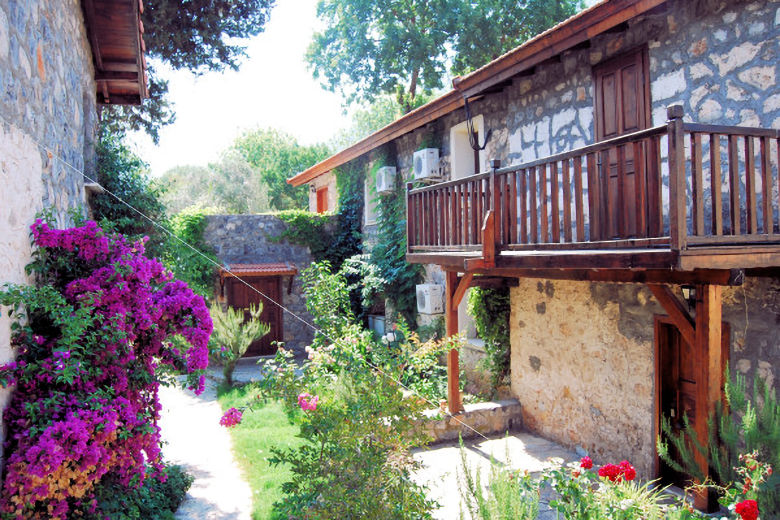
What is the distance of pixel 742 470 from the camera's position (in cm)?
294

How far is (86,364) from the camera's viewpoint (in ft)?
9.27

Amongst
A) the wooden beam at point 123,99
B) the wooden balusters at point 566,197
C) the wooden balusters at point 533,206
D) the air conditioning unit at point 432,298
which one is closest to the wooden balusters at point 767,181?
the wooden balusters at point 566,197

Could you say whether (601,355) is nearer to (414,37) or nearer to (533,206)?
(533,206)

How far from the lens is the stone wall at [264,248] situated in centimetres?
1298

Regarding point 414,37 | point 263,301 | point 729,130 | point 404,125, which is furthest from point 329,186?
point 729,130

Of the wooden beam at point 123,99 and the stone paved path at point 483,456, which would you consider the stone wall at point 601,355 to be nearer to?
the stone paved path at point 483,456

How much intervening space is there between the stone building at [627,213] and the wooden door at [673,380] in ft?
0.06

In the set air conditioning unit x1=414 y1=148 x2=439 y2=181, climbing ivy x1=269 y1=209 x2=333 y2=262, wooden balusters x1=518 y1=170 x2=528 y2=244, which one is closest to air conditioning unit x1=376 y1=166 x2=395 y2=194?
air conditioning unit x1=414 y1=148 x2=439 y2=181

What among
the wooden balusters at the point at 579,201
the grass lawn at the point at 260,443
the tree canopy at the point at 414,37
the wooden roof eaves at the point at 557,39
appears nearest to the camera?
the wooden balusters at the point at 579,201

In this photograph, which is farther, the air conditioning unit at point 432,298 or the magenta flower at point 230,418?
the air conditioning unit at point 432,298

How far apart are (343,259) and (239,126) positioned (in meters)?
28.9

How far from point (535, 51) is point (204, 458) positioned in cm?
598

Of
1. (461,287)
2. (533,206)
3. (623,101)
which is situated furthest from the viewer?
(461,287)

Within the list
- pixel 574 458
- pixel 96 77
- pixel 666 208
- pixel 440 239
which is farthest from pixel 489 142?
pixel 96 77
